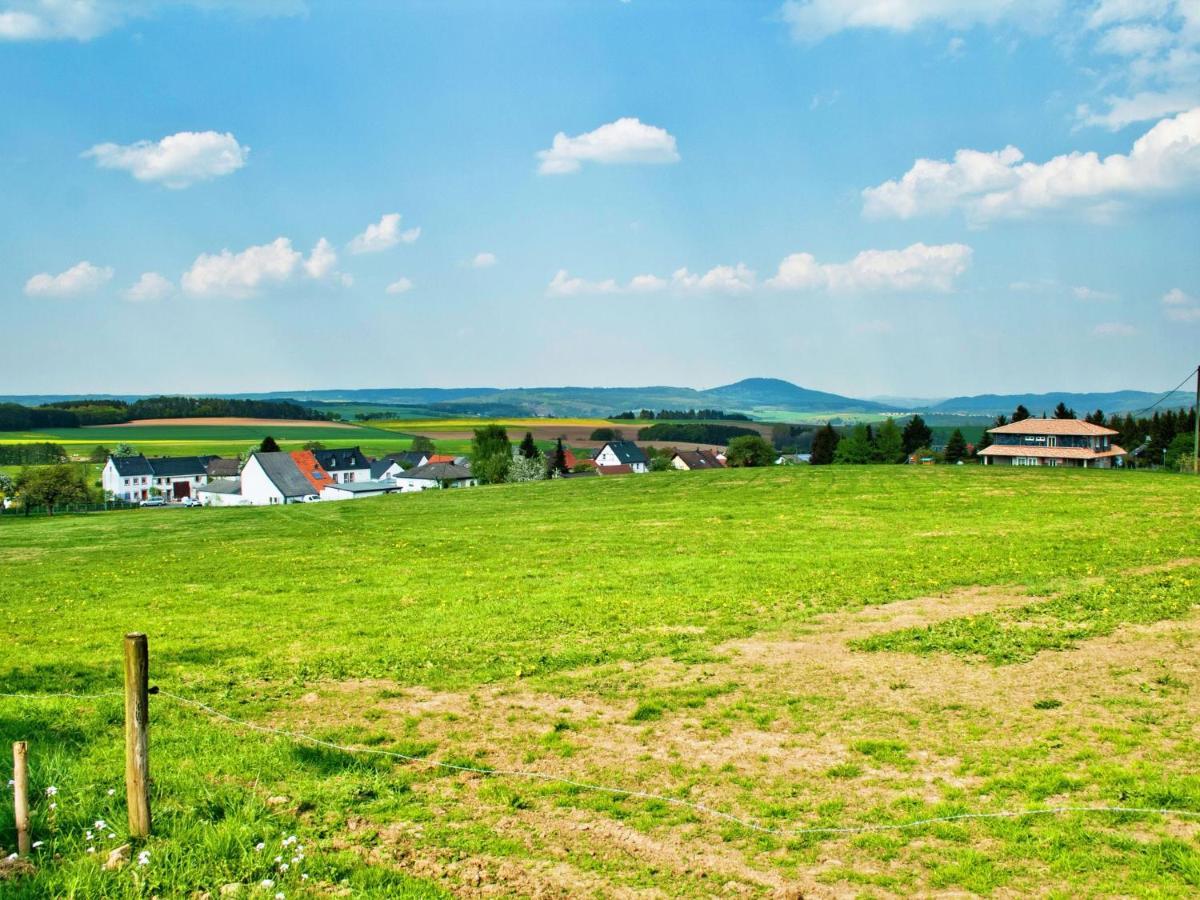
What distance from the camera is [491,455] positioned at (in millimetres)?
105062

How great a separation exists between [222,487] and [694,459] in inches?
3054

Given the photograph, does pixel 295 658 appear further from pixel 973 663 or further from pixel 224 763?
pixel 973 663

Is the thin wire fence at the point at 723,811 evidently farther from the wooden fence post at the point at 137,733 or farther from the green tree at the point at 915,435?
the green tree at the point at 915,435

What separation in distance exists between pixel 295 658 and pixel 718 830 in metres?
9.36

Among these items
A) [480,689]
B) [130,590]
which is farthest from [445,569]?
[480,689]

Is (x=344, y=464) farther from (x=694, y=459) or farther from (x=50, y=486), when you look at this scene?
(x=694, y=459)

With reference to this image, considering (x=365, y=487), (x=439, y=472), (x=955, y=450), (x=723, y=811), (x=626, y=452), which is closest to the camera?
(x=723, y=811)

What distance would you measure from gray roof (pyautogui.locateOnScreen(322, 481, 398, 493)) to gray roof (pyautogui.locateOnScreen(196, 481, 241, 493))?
1932 cm

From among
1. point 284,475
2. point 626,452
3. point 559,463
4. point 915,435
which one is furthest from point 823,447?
point 284,475

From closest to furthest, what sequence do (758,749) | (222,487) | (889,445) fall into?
(758,749), (889,445), (222,487)

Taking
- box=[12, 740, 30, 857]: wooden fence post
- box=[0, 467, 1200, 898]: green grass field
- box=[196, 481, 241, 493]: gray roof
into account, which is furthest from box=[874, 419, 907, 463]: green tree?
box=[12, 740, 30, 857]: wooden fence post

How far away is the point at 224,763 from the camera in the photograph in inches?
400

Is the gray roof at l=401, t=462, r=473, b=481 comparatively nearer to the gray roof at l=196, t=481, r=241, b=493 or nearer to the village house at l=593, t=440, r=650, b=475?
the gray roof at l=196, t=481, r=241, b=493

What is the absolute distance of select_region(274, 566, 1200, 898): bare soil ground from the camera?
8016 millimetres
